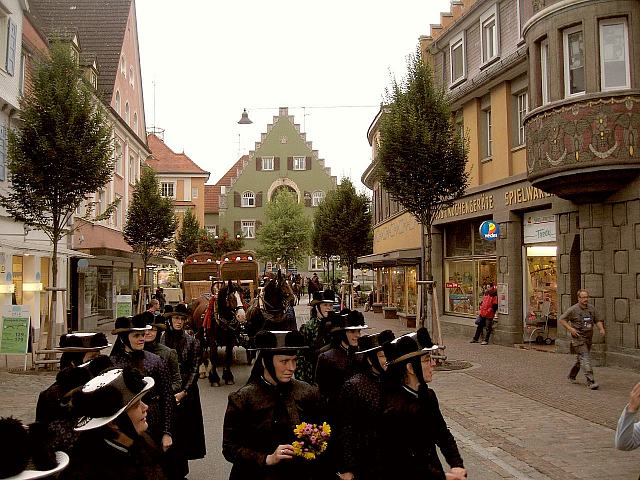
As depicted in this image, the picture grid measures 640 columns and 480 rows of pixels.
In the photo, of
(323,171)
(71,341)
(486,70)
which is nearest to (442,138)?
(486,70)

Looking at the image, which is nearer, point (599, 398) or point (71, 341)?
point (71, 341)

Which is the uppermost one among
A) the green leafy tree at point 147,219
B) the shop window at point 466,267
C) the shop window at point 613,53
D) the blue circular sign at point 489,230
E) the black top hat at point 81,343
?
the shop window at point 613,53

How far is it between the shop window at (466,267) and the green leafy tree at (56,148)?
12038 mm

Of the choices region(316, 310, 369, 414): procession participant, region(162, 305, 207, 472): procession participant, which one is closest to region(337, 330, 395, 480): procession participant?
region(316, 310, 369, 414): procession participant

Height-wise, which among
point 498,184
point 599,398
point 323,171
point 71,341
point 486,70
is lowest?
point 599,398

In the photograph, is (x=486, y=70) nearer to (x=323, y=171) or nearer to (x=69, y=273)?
(x=69, y=273)

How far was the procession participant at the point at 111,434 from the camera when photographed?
130 inches

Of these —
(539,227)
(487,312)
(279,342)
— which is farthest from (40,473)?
(487,312)

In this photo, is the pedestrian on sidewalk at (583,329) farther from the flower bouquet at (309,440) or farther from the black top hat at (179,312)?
the flower bouquet at (309,440)

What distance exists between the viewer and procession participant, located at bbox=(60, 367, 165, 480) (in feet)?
10.8

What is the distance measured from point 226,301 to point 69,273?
15.4 meters

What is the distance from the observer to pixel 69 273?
27.6 meters

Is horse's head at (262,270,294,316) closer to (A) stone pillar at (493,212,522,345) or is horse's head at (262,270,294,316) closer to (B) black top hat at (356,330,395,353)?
(B) black top hat at (356,330,395,353)

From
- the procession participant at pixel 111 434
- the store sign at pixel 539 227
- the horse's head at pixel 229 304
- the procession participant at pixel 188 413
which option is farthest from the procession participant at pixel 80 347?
the store sign at pixel 539 227
